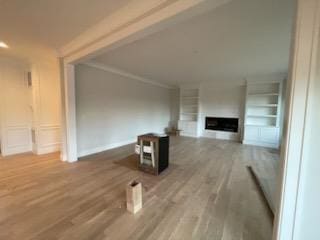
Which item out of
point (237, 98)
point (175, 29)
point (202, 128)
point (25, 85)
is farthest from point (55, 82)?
point (237, 98)

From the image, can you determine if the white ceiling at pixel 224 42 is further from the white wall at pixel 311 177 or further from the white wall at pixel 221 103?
the white wall at pixel 221 103

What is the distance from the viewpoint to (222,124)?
22.3 feet

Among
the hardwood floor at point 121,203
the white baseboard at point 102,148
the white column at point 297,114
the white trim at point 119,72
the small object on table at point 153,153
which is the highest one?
the white trim at point 119,72

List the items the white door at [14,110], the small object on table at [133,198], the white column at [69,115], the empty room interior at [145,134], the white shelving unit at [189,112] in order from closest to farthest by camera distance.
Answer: the empty room interior at [145,134]
the small object on table at [133,198]
the white column at [69,115]
the white door at [14,110]
the white shelving unit at [189,112]

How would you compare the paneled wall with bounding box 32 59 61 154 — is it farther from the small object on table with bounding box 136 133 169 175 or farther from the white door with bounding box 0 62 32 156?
the small object on table with bounding box 136 133 169 175

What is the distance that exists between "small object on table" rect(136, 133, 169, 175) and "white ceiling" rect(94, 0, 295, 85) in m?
1.85

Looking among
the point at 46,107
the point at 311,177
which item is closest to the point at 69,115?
the point at 46,107

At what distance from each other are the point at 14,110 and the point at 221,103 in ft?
23.5

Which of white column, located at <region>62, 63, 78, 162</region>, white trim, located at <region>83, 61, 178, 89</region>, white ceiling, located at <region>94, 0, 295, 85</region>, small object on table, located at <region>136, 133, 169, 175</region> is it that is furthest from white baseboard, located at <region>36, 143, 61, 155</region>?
small object on table, located at <region>136, 133, 169, 175</region>

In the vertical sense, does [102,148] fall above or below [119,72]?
below

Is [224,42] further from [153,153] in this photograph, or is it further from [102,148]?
[102,148]

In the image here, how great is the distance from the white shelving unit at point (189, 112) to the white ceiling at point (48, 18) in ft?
18.6

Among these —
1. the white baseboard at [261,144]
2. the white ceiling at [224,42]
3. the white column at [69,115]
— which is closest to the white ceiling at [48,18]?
the white column at [69,115]

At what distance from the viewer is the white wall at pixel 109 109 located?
4.16 m
